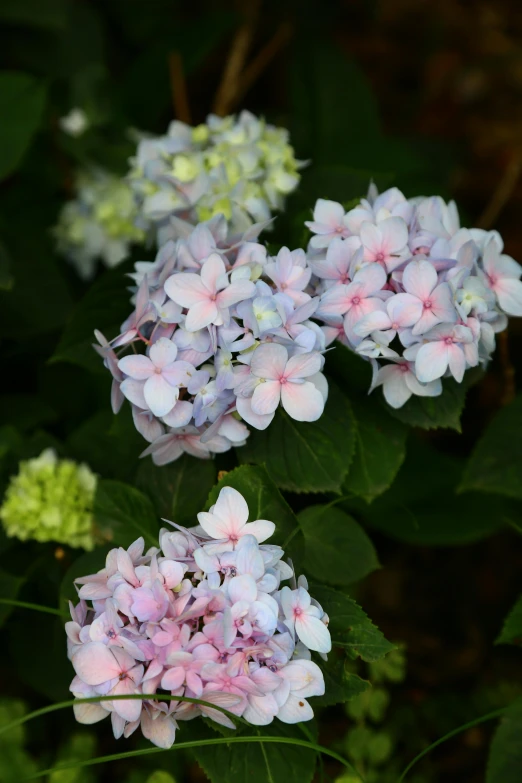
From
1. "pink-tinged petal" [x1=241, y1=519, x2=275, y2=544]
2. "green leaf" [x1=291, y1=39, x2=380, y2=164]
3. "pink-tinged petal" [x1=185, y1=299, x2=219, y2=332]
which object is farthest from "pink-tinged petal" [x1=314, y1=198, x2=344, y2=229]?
"green leaf" [x1=291, y1=39, x2=380, y2=164]

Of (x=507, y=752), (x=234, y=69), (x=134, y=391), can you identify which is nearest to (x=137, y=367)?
(x=134, y=391)

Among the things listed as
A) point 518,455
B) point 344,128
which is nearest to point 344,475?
point 518,455

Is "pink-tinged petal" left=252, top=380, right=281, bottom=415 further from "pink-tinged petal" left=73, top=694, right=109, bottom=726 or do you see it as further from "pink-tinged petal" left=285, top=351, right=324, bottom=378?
"pink-tinged petal" left=73, top=694, right=109, bottom=726

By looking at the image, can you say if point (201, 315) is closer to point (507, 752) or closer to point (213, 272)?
point (213, 272)

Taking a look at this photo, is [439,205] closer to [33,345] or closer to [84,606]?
[84,606]

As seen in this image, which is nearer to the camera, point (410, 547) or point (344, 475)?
point (344, 475)

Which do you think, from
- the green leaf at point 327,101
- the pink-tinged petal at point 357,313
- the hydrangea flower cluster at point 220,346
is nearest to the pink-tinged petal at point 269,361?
the hydrangea flower cluster at point 220,346

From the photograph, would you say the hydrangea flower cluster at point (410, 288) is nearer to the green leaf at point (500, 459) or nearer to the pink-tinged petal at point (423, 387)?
the pink-tinged petal at point (423, 387)
